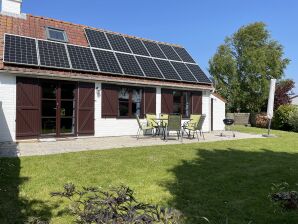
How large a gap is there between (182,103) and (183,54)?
3919mm

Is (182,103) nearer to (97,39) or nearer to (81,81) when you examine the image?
(97,39)

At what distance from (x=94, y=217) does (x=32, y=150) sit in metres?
Result: 8.33

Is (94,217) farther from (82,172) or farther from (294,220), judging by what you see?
(82,172)

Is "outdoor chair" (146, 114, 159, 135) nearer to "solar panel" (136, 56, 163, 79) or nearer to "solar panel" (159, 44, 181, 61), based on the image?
"solar panel" (136, 56, 163, 79)

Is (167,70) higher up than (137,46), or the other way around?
(137,46)

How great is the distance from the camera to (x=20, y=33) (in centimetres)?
1314

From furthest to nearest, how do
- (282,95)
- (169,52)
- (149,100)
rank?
(282,95) < (169,52) < (149,100)

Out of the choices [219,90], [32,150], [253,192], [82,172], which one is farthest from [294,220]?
[219,90]

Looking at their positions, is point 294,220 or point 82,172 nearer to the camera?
point 294,220

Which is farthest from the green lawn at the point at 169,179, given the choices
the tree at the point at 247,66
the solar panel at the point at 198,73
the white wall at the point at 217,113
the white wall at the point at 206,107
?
the tree at the point at 247,66

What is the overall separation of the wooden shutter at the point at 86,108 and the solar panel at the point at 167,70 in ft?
13.9

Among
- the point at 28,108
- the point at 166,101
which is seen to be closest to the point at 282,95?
the point at 166,101

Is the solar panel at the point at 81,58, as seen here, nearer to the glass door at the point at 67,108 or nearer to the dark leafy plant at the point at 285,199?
the glass door at the point at 67,108

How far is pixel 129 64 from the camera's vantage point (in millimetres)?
14984
